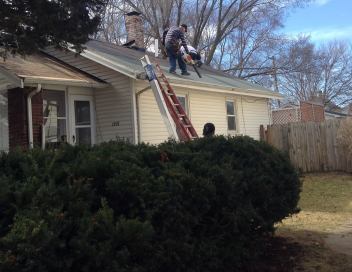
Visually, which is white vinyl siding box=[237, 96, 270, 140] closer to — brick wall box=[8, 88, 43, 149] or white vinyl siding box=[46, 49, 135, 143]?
white vinyl siding box=[46, 49, 135, 143]

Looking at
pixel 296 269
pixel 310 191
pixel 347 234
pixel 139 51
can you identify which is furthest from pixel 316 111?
pixel 296 269

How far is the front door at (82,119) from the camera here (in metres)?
13.5

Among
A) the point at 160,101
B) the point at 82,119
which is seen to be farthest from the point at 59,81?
the point at 160,101

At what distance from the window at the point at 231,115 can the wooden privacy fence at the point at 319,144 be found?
1.66 metres

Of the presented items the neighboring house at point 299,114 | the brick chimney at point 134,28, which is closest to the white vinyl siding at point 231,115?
the brick chimney at point 134,28

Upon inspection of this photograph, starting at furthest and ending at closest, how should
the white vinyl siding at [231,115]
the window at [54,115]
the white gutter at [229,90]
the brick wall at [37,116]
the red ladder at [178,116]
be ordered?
the white vinyl siding at [231,115], the white gutter at [229,90], the window at [54,115], the brick wall at [37,116], the red ladder at [178,116]

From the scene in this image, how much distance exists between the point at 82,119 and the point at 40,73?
2335 mm

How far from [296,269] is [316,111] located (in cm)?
2931


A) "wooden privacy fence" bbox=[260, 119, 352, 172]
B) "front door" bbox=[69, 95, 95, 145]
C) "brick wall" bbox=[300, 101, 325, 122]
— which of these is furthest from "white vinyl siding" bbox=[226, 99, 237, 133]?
"brick wall" bbox=[300, 101, 325, 122]

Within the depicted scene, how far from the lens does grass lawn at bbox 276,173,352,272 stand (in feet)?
19.4

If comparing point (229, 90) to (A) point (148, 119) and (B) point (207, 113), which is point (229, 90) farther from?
(A) point (148, 119)

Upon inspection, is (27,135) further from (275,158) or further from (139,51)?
(139,51)

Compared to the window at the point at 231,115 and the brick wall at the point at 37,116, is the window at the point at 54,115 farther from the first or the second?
the window at the point at 231,115

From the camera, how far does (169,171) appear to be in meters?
4.21
